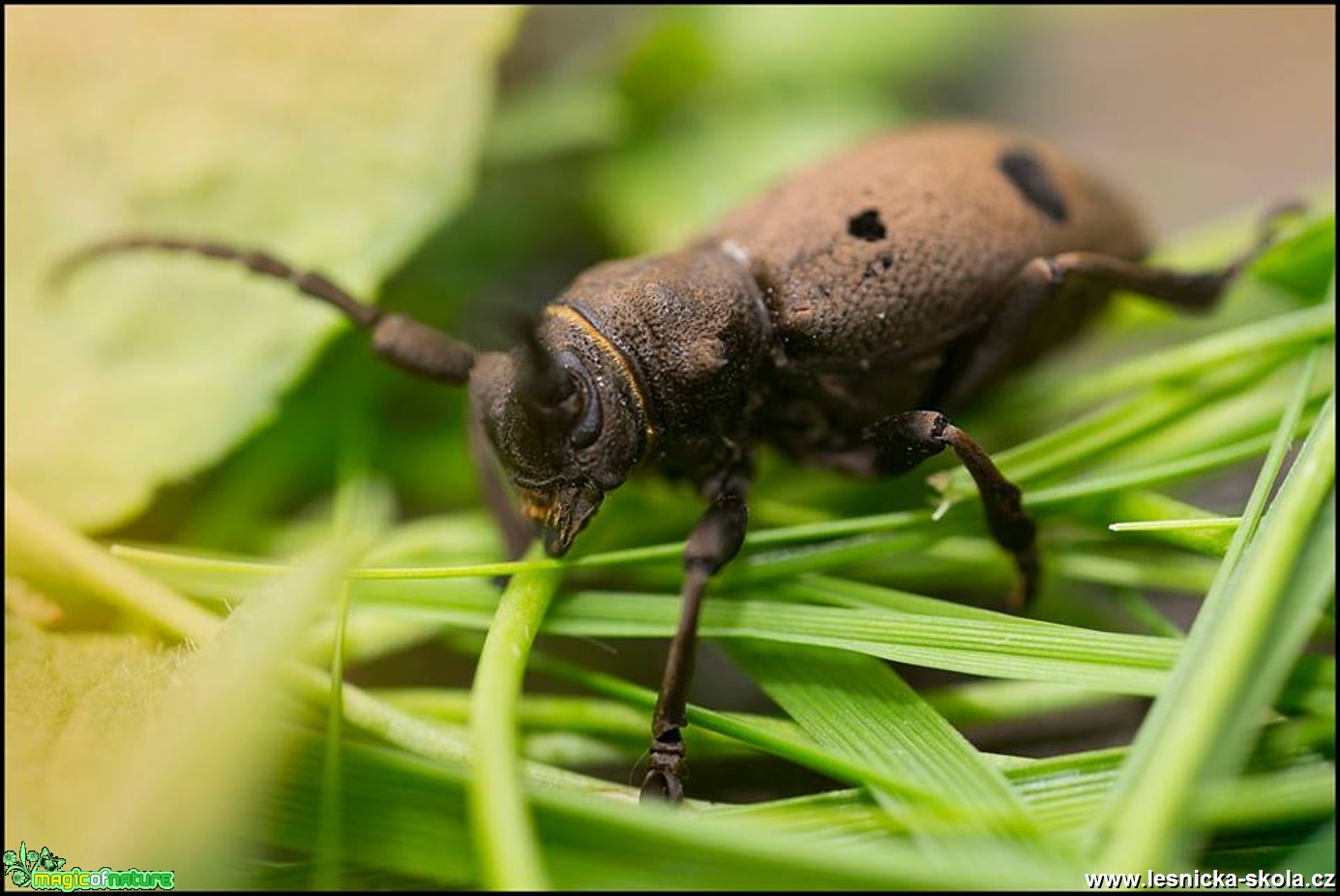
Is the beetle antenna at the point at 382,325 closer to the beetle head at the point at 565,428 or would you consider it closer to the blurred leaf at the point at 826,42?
the beetle head at the point at 565,428

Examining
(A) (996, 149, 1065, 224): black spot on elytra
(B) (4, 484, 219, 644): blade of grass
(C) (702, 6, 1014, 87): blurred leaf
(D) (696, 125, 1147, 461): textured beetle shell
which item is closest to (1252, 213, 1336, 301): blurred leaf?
(D) (696, 125, 1147, 461): textured beetle shell

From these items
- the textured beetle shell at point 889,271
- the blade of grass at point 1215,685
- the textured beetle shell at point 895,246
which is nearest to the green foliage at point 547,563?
the blade of grass at point 1215,685

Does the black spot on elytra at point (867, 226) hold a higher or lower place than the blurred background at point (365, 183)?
lower

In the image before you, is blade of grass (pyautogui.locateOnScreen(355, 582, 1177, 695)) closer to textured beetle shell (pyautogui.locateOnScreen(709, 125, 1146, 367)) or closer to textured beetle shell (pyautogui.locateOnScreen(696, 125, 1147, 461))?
textured beetle shell (pyautogui.locateOnScreen(696, 125, 1147, 461))

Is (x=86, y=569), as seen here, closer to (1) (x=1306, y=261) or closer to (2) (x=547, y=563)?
(2) (x=547, y=563)

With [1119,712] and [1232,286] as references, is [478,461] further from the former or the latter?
[1232,286]

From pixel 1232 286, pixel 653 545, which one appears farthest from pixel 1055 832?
pixel 1232 286
